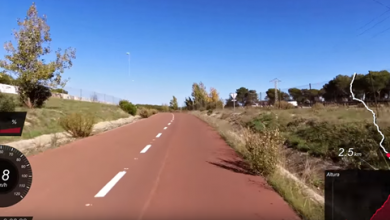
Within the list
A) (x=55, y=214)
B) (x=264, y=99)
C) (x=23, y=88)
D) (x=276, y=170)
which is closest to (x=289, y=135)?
(x=276, y=170)

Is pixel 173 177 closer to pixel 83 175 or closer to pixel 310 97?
pixel 83 175

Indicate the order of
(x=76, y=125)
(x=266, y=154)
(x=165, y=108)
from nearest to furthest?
(x=266, y=154) → (x=76, y=125) → (x=165, y=108)

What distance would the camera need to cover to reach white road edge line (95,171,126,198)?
4828 mm

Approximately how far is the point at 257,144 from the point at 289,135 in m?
5.15

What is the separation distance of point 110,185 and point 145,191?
820 millimetres

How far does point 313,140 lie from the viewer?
9.23 m

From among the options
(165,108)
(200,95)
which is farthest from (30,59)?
(165,108)

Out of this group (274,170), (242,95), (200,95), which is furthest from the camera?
(200,95)

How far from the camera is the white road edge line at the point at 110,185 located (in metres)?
4.83

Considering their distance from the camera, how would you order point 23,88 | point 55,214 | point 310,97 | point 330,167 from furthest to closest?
point 310,97
point 23,88
point 330,167
point 55,214

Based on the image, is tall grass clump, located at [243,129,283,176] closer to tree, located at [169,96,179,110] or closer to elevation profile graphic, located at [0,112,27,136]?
elevation profile graphic, located at [0,112,27,136]

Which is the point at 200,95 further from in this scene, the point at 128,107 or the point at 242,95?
the point at 242,95
